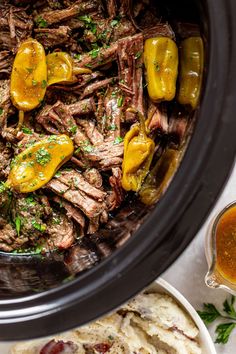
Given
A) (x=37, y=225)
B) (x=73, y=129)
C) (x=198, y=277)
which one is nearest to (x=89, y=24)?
(x=73, y=129)

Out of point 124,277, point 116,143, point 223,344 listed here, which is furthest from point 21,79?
point 223,344

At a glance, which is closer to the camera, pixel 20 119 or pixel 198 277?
pixel 20 119

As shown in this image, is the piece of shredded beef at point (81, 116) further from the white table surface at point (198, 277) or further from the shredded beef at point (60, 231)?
the white table surface at point (198, 277)

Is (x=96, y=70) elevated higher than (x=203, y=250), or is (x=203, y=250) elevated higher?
(x=96, y=70)

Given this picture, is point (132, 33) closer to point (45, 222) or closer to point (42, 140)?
point (42, 140)

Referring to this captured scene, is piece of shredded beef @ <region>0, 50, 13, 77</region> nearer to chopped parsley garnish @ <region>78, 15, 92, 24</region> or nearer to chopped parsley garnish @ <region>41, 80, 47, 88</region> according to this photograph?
chopped parsley garnish @ <region>41, 80, 47, 88</region>

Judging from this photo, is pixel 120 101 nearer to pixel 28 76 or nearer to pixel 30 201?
pixel 28 76

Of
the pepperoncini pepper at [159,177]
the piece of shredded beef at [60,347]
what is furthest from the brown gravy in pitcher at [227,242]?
the piece of shredded beef at [60,347]
